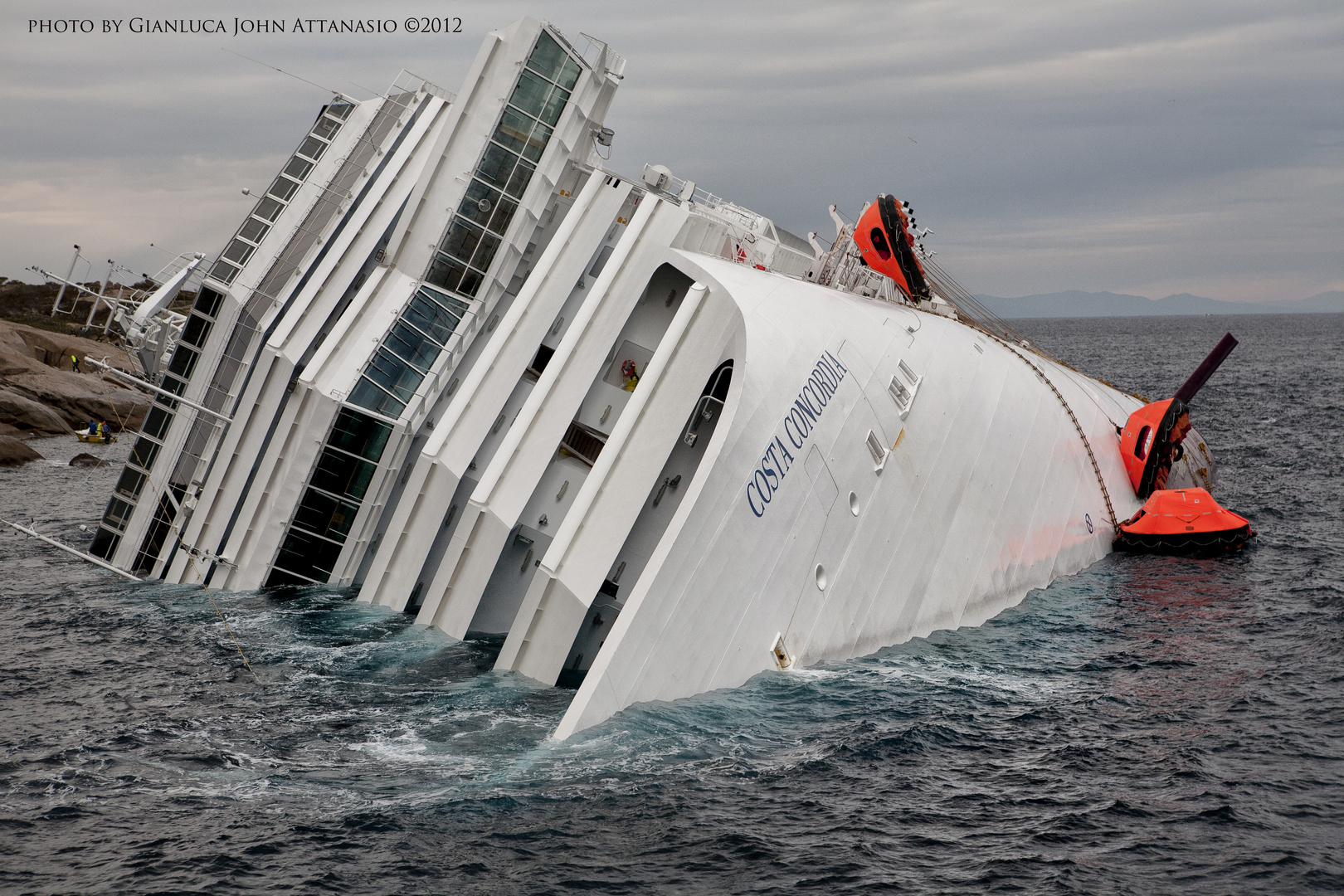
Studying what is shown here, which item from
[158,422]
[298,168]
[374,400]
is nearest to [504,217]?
[374,400]

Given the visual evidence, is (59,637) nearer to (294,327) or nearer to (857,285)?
(294,327)

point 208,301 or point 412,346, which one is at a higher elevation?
point 412,346

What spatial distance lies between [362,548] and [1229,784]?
18.2 m

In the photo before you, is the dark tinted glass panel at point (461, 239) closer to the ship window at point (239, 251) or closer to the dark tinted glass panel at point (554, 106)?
the dark tinted glass panel at point (554, 106)

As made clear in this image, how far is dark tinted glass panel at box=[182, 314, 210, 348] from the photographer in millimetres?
24984

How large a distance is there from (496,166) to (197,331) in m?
8.62

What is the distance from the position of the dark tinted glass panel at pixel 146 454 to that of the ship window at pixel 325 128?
31.4 ft

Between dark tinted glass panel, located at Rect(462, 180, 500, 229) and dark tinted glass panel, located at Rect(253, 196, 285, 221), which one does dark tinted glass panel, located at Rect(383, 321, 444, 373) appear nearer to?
dark tinted glass panel, located at Rect(462, 180, 500, 229)

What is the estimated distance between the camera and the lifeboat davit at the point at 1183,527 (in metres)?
31.3

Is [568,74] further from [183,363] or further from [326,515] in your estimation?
[326,515]

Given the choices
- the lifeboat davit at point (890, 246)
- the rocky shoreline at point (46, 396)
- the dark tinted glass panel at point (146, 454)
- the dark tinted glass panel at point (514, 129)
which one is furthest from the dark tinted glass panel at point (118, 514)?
the rocky shoreline at point (46, 396)

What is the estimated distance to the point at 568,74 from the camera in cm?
2453

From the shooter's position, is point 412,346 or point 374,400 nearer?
point 374,400

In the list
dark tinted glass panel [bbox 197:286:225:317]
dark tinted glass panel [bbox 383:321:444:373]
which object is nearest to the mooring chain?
dark tinted glass panel [bbox 383:321:444:373]
